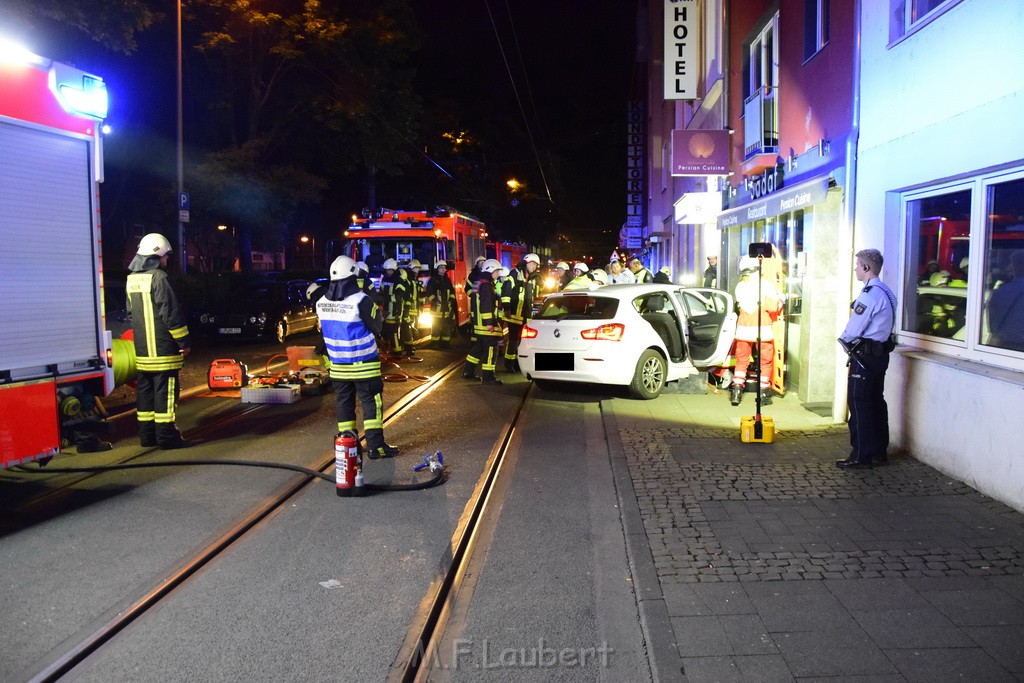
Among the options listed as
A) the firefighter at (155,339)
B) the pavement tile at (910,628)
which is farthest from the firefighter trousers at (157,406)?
the pavement tile at (910,628)

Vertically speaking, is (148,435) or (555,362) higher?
(555,362)

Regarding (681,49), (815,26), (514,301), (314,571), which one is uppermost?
(681,49)

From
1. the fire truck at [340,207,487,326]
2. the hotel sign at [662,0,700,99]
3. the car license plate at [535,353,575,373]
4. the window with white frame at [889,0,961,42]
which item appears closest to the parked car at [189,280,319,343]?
the fire truck at [340,207,487,326]

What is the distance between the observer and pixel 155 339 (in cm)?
812

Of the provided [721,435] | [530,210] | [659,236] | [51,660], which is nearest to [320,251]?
[530,210]

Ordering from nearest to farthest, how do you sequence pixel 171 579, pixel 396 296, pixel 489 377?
pixel 171 579, pixel 489 377, pixel 396 296

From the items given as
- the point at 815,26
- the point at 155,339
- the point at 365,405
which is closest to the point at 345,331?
the point at 365,405

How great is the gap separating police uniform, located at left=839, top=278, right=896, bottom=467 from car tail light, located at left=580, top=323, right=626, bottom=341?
359cm

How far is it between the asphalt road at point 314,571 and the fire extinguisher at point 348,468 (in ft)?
0.37

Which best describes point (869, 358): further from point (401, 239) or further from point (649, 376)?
point (401, 239)

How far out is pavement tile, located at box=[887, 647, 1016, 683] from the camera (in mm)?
3529

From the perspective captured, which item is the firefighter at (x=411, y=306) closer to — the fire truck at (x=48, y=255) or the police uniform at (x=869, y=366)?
the fire truck at (x=48, y=255)

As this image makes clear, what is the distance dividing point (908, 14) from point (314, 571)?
7421 millimetres

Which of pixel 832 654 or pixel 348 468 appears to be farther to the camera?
pixel 348 468
